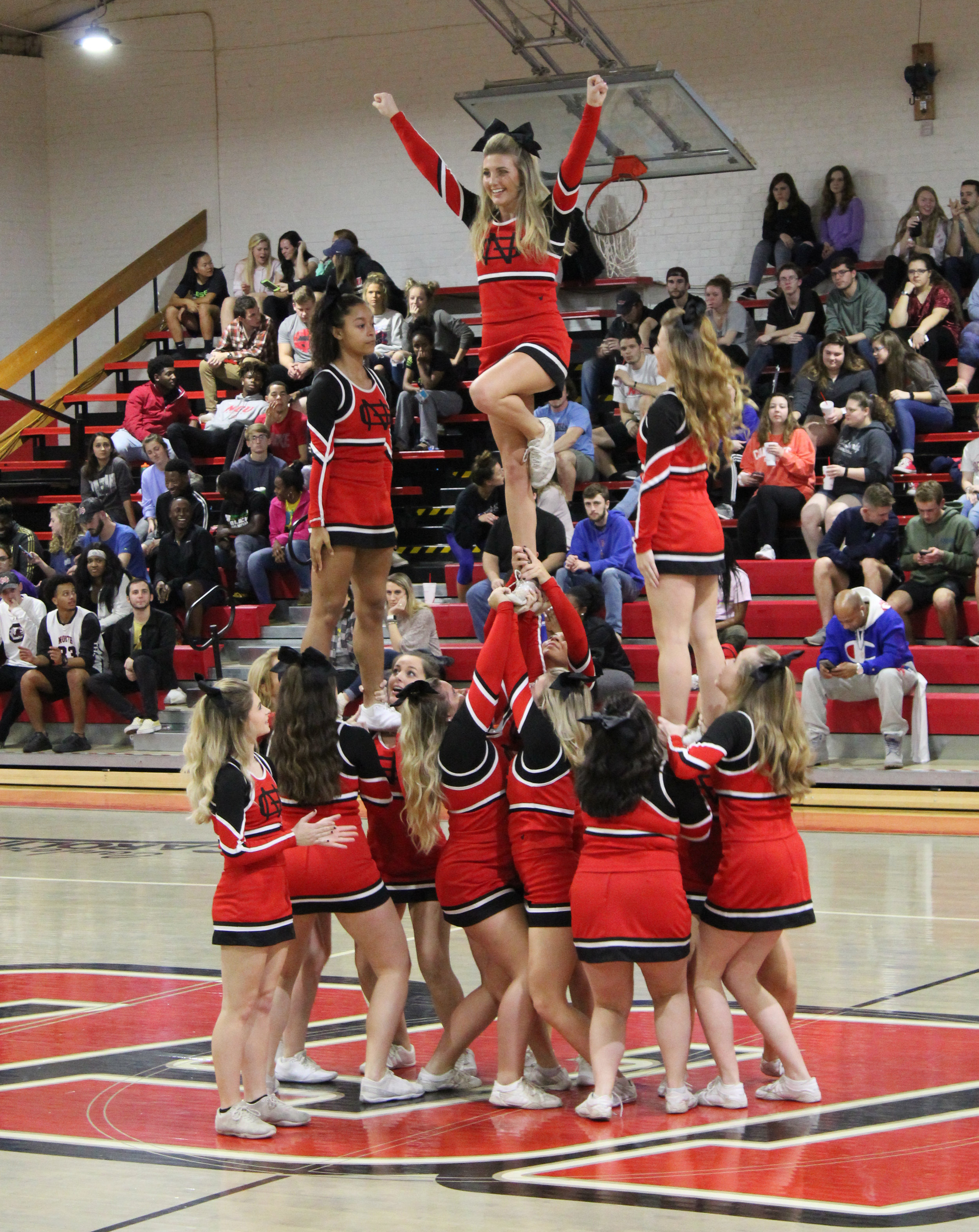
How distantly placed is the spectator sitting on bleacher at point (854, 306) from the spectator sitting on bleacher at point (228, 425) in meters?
4.78

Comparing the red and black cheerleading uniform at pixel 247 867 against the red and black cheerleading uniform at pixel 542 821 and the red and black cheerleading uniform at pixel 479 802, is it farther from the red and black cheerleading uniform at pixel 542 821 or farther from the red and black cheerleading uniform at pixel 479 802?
the red and black cheerleading uniform at pixel 542 821

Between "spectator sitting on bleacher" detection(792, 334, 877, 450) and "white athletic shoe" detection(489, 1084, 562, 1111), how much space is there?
7471mm

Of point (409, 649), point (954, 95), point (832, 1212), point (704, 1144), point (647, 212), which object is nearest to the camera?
point (832, 1212)

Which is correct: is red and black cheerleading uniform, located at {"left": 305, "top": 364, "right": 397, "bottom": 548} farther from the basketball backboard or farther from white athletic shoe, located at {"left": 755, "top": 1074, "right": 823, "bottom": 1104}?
the basketball backboard

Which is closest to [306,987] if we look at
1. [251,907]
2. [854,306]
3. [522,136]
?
[251,907]

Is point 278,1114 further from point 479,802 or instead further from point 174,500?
point 174,500

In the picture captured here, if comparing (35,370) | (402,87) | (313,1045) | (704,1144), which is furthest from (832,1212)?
(35,370)

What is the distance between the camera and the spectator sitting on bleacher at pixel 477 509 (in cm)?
1075

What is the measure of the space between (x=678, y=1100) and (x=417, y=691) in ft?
4.36

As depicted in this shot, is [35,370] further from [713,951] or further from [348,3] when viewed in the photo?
[713,951]

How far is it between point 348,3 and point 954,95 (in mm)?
6369

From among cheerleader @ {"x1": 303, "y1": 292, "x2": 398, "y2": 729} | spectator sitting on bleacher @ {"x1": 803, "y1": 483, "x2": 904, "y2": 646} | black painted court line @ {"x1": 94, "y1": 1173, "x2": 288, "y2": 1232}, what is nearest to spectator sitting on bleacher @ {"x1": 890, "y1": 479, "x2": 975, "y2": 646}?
spectator sitting on bleacher @ {"x1": 803, "y1": 483, "x2": 904, "y2": 646}

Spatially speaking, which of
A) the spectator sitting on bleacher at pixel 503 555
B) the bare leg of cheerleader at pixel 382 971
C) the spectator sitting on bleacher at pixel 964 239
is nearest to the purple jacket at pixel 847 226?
the spectator sitting on bleacher at pixel 964 239

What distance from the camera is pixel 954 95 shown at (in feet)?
44.5
